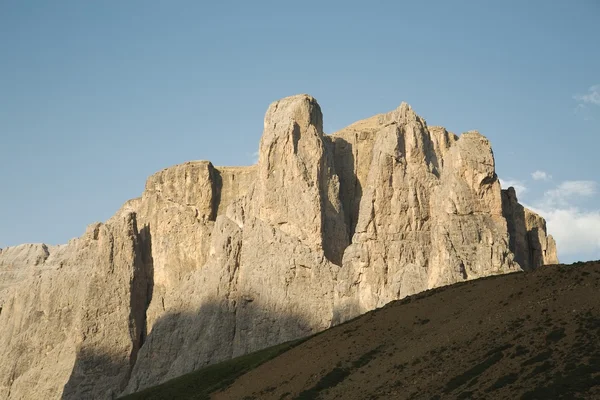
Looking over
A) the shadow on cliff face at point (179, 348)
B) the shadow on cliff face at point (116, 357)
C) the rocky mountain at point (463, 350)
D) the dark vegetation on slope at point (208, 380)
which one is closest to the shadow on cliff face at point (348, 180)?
the shadow on cliff face at point (179, 348)

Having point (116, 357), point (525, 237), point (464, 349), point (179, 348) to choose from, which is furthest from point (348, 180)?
point (464, 349)

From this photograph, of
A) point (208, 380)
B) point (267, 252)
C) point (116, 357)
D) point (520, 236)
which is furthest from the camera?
point (116, 357)

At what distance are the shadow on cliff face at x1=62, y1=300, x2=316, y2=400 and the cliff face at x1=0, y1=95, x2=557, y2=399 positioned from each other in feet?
0.39

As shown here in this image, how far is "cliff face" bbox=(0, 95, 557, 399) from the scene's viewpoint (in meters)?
83.7

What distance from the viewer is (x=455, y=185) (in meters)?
84.0

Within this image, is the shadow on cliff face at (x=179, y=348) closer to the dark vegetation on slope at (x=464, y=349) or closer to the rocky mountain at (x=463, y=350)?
the rocky mountain at (x=463, y=350)

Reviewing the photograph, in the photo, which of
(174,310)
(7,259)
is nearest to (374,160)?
(174,310)

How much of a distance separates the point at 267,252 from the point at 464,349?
47.7 meters

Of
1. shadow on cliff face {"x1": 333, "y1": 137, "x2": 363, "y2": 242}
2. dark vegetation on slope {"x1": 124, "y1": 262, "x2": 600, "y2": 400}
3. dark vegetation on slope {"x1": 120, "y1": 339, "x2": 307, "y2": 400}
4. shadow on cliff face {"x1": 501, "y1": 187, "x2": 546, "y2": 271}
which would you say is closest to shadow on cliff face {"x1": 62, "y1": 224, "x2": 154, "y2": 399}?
dark vegetation on slope {"x1": 120, "y1": 339, "x2": 307, "y2": 400}

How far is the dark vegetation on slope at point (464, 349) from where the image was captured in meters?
36.5

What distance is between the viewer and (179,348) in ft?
298

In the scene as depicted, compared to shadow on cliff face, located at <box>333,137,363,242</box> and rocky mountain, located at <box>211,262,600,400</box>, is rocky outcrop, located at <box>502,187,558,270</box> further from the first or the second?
rocky mountain, located at <box>211,262,600,400</box>

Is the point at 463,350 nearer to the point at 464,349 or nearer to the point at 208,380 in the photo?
the point at 464,349

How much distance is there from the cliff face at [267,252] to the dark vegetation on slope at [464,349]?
80.7 feet
